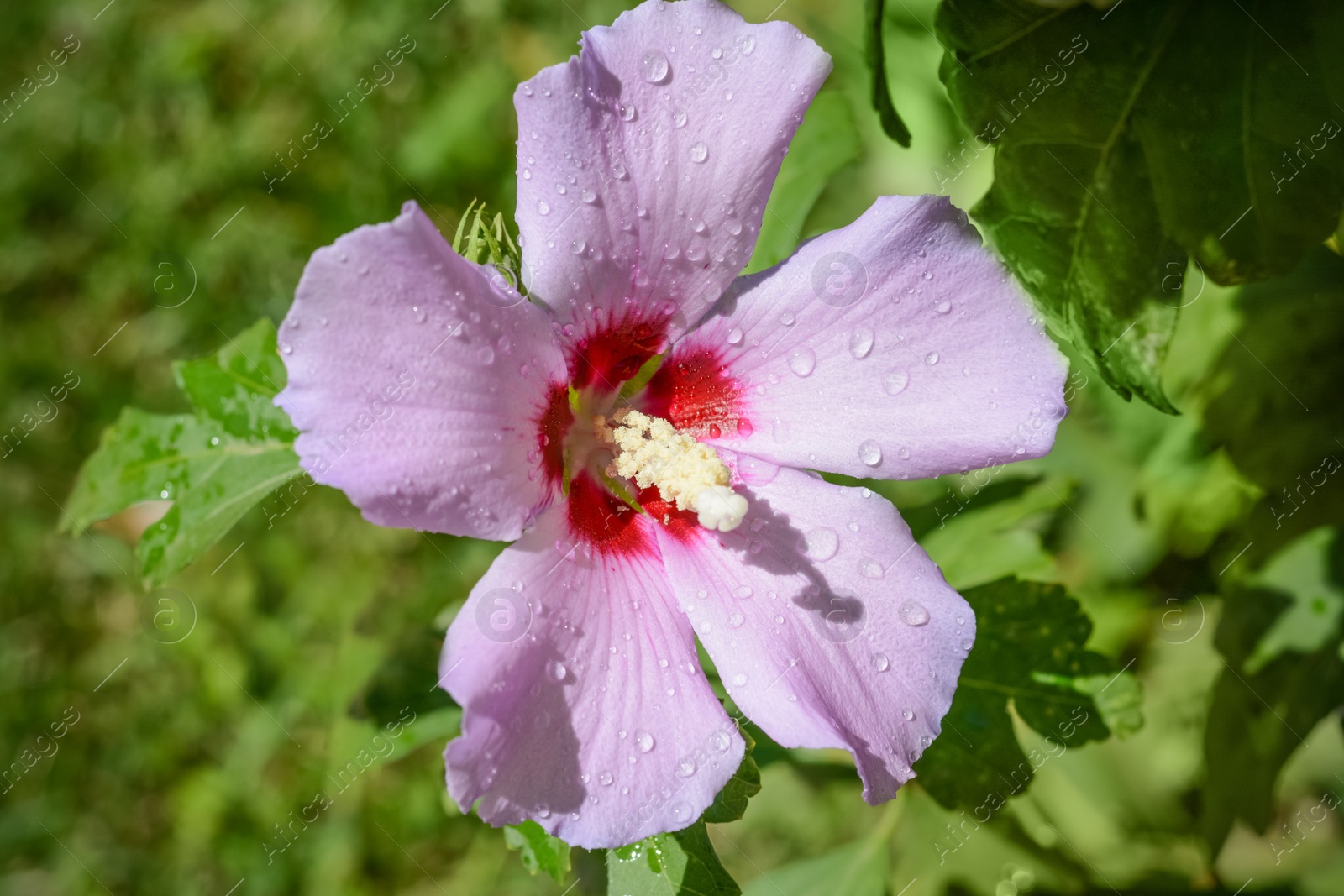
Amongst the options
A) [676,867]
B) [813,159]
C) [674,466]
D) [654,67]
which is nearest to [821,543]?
[674,466]

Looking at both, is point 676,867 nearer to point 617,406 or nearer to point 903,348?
point 617,406

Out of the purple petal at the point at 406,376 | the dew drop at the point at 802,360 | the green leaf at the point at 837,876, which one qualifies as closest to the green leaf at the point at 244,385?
the purple petal at the point at 406,376

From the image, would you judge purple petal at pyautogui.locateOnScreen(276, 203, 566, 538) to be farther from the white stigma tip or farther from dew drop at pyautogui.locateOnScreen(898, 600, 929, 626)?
dew drop at pyautogui.locateOnScreen(898, 600, 929, 626)

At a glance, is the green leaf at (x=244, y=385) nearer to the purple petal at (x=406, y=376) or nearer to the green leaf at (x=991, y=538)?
the purple petal at (x=406, y=376)

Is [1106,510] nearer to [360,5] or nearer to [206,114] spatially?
[360,5]

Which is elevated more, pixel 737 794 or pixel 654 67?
pixel 654 67
